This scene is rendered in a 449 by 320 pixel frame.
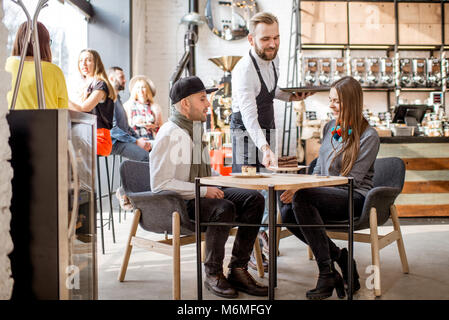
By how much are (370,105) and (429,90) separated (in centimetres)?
83

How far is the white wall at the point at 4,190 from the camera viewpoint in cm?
A: 139

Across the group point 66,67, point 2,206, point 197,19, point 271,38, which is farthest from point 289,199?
point 197,19

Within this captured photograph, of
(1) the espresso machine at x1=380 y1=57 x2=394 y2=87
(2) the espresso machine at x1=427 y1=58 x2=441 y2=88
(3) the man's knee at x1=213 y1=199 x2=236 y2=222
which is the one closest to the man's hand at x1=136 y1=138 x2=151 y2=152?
(3) the man's knee at x1=213 y1=199 x2=236 y2=222

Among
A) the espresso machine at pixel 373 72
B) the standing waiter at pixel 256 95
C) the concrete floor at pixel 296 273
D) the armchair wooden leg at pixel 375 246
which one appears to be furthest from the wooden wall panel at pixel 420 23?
the armchair wooden leg at pixel 375 246

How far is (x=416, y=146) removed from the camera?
4484 millimetres

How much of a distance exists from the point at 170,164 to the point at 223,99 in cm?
362

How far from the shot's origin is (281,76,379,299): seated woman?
2264 mm

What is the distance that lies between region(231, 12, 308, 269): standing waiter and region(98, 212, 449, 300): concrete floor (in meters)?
0.35

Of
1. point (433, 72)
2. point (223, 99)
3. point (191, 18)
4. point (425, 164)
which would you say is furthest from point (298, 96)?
point (433, 72)

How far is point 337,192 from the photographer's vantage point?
2363 millimetres

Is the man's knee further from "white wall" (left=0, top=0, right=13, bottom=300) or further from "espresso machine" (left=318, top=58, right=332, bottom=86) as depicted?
"espresso machine" (left=318, top=58, right=332, bottom=86)

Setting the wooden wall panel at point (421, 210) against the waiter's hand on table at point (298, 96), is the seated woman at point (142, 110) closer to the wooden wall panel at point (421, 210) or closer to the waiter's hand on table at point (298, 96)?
the waiter's hand on table at point (298, 96)

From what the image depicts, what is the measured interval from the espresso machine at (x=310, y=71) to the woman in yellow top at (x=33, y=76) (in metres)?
4.19

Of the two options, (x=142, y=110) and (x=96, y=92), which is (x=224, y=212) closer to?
(x=96, y=92)
